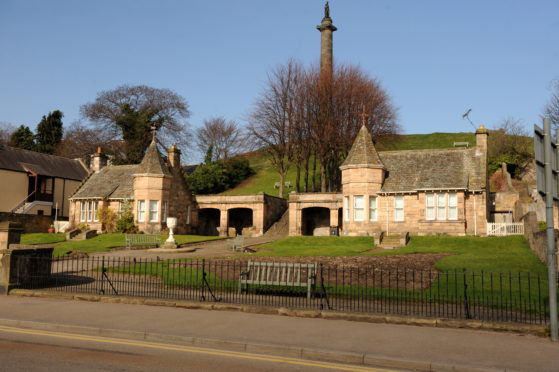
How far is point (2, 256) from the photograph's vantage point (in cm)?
1504

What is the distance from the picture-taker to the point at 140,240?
33.3 metres

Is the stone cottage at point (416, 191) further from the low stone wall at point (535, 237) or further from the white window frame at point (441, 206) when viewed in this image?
the low stone wall at point (535, 237)

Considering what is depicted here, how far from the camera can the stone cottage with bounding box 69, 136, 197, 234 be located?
4059cm

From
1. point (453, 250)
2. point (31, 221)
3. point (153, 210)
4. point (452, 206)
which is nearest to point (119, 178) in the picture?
point (153, 210)

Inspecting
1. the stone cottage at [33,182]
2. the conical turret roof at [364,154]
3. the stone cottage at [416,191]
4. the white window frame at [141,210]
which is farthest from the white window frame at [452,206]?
the stone cottage at [33,182]

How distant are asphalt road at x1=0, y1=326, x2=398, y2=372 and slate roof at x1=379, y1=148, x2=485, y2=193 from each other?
27.2 metres

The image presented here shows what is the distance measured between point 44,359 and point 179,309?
5.00m

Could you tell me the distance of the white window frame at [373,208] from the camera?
3522cm

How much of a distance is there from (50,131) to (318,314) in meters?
75.1

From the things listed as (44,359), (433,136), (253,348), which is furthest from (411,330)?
(433,136)

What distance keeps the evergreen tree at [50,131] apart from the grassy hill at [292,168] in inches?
1171

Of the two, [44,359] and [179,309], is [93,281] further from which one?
[44,359]

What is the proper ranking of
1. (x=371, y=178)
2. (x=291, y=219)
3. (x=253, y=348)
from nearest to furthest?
(x=253, y=348) < (x=371, y=178) < (x=291, y=219)

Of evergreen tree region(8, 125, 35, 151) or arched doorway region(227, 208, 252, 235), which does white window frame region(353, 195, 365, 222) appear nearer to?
arched doorway region(227, 208, 252, 235)
